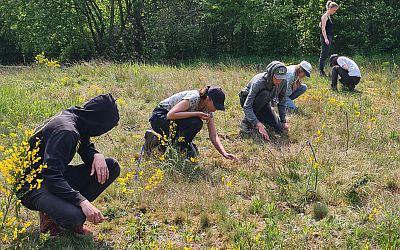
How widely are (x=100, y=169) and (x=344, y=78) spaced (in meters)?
6.75

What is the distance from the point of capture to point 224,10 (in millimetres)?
17938

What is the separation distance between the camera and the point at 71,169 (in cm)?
418

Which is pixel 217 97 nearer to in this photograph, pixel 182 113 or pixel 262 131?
pixel 182 113

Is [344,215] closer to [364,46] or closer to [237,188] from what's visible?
[237,188]

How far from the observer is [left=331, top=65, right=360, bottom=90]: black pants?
368 inches

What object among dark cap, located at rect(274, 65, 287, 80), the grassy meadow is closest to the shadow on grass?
the grassy meadow

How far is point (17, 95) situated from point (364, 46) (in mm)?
11745

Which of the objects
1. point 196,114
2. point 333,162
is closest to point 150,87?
point 196,114

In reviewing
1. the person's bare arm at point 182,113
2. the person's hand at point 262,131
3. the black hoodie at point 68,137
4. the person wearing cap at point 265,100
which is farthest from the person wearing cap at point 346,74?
the black hoodie at point 68,137

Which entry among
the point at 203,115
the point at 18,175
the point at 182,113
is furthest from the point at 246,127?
the point at 18,175

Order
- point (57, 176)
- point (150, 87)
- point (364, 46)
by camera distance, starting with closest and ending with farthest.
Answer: point (57, 176) → point (150, 87) → point (364, 46)

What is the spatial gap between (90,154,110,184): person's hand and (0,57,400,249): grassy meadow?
0.50 meters

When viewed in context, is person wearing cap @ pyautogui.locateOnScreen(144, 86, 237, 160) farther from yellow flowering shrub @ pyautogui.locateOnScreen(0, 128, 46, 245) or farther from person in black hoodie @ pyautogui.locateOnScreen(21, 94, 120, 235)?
yellow flowering shrub @ pyautogui.locateOnScreen(0, 128, 46, 245)

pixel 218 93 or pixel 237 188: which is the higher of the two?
pixel 218 93
